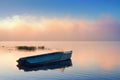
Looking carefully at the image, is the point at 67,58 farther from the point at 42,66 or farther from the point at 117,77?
the point at 117,77

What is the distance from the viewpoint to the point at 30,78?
46.8m

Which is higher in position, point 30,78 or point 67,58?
point 67,58

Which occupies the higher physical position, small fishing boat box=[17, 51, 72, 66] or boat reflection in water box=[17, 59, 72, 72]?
small fishing boat box=[17, 51, 72, 66]

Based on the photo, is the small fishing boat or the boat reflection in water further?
the small fishing boat

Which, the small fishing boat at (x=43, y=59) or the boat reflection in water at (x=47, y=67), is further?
the small fishing boat at (x=43, y=59)

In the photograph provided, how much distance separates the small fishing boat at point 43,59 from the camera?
67000 mm

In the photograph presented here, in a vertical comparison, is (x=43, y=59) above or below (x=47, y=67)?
above

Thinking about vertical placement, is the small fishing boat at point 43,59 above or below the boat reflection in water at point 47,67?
above

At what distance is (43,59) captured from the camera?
2790 inches

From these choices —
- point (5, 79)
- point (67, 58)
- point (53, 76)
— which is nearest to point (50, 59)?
point (67, 58)

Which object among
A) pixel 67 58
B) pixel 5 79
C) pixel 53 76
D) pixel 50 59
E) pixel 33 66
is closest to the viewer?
pixel 5 79

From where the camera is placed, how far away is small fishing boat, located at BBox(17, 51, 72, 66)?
6700 cm

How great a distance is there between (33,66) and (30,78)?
69.7ft

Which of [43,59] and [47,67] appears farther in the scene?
[43,59]
